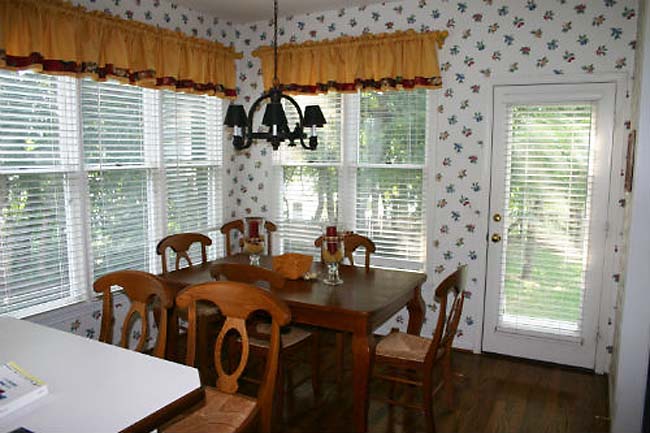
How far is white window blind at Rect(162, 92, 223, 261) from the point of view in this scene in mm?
4219

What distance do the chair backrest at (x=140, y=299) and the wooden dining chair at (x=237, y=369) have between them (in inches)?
2.9

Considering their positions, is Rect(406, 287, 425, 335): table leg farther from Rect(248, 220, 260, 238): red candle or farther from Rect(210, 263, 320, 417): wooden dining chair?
Rect(248, 220, 260, 238): red candle

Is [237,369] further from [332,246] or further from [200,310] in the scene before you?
[200,310]

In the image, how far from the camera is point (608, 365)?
361cm

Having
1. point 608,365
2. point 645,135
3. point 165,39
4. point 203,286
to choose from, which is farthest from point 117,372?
point 608,365

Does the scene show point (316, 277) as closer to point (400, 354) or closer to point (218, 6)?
point (400, 354)

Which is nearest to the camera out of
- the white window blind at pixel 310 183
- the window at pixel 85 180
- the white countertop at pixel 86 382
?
the white countertop at pixel 86 382

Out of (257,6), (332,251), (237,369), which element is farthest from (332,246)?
(257,6)

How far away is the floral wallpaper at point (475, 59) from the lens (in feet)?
11.5

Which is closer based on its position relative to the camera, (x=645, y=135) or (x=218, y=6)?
(x=645, y=135)

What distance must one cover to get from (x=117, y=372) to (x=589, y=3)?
3552 millimetres

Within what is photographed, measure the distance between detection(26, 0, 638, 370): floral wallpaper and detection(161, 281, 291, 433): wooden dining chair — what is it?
1.75 metres

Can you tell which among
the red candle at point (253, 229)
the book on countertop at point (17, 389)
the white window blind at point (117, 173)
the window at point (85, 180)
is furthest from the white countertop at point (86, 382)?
the white window blind at point (117, 173)

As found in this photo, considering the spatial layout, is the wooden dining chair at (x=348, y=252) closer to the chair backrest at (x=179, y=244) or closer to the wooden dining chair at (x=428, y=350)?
the wooden dining chair at (x=428, y=350)
